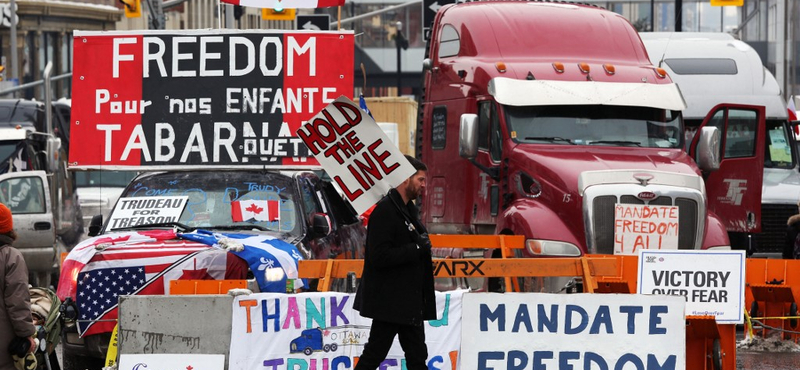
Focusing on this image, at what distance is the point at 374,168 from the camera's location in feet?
32.6

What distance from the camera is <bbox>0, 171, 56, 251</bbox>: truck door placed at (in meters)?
20.3

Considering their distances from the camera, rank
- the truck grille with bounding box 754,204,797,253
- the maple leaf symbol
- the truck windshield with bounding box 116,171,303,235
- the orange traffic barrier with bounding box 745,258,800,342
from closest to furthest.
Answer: the truck windshield with bounding box 116,171,303,235 < the maple leaf symbol < the orange traffic barrier with bounding box 745,258,800,342 < the truck grille with bounding box 754,204,797,253

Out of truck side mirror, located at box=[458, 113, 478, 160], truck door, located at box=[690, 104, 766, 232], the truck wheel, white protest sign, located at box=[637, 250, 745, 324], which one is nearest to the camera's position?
white protest sign, located at box=[637, 250, 745, 324]

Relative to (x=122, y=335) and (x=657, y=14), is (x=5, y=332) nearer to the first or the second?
(x=122, y=335)

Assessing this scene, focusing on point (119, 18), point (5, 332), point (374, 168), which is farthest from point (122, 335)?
point (119, 18)

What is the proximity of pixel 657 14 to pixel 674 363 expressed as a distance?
69149mm

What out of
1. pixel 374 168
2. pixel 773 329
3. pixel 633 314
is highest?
pixel 374 168

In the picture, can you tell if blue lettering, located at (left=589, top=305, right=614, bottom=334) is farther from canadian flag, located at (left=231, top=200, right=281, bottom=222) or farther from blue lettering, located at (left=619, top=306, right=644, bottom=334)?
canadian flag, located at (left=231, top=200, right=281, bottom=222)

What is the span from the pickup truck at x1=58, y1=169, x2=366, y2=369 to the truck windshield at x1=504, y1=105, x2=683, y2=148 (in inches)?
88.3

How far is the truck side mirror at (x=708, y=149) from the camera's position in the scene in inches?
616

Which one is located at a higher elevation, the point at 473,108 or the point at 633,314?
the point at 473,108

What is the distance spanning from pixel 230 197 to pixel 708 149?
5.59 meters

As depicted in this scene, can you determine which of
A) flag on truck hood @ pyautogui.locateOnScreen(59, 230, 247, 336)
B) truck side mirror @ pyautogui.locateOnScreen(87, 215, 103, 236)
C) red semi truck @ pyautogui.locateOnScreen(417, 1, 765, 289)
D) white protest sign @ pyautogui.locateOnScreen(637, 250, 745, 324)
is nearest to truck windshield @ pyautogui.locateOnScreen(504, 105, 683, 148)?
red semi truck @ pyautogui.locateOnScreen(417, 1, 765, 289)

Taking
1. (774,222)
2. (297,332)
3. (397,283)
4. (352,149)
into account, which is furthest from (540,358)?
(774,222)
